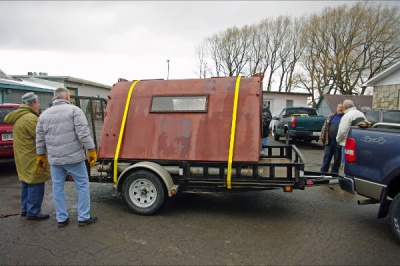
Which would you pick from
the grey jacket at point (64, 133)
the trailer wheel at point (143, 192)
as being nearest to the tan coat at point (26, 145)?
the grey jacket at point (64, 133)

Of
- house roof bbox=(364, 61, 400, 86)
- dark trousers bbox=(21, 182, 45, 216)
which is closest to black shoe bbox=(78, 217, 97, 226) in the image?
dark trousers bbox=(21, 182, 45, 216)

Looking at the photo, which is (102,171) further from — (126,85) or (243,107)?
(243,107)

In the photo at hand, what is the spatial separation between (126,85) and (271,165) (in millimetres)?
2770

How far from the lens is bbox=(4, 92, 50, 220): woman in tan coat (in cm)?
457

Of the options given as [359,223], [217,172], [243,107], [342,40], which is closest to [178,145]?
[217,172]

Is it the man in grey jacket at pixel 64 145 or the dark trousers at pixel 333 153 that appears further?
the dark trousers at pixel 333 153

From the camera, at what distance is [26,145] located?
15.2 feet

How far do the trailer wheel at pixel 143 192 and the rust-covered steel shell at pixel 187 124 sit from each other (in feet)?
1.12

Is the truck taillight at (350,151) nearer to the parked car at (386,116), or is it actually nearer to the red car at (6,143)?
the parked car at (386,116)

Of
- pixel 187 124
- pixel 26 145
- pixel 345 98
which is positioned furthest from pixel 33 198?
pixel 345 98

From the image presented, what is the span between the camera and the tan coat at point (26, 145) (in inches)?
180

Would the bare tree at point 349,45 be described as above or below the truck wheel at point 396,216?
above

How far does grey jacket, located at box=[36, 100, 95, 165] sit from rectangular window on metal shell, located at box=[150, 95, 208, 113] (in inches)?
48.2

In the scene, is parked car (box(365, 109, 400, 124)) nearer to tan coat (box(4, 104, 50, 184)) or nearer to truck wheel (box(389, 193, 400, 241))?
truck wheel (box(389, 193, 400, 241))
